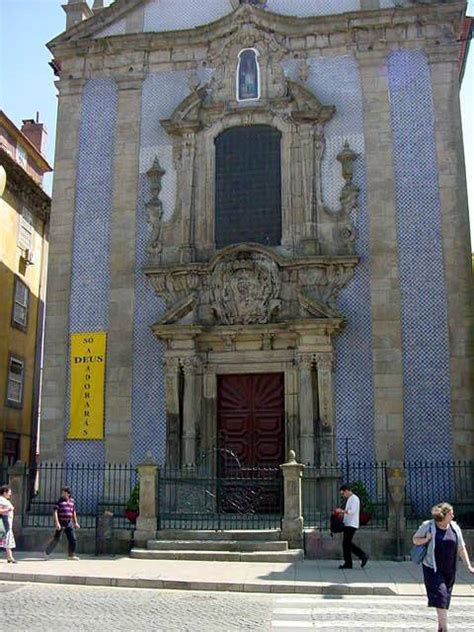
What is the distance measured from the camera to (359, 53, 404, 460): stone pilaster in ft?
58.1

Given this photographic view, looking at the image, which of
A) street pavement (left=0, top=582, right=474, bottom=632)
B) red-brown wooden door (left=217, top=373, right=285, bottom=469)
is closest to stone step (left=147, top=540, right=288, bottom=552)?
street pavement (left=0, top=582, right=474, bottom=632)

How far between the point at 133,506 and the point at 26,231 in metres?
14.2

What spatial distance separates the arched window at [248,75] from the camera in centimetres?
2045

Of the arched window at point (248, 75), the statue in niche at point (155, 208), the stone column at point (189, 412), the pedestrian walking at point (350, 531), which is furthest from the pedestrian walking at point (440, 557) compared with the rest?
the arched window at point (248, 75)

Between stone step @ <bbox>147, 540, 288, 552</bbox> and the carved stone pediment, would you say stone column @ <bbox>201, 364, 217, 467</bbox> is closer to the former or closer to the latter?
the carved stone pediment

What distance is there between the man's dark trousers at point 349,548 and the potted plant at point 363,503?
5.91 ft

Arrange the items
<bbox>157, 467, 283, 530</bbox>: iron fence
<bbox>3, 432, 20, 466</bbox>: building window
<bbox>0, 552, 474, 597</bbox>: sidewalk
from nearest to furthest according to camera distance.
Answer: <bbox>0, 552, 474, 597</bbox>: sidewalk → <bbox>157, 467, 283, 530</bbox>: iron fence → <bbox>3, 432, 20, 466</bbox>: building window

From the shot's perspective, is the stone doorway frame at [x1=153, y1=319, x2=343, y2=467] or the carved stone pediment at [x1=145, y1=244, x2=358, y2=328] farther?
the carved stone pediment at [x1=145, y1=244, x2=358, y2=328]

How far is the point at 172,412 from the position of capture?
18.6 m

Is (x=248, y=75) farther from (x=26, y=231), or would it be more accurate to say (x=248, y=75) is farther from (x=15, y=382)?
(x=15, y=382)

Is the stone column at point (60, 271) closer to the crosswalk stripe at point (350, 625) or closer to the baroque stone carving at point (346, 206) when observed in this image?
the baroque stone carving at point (346, 206)

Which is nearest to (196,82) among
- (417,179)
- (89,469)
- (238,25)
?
(238,25)

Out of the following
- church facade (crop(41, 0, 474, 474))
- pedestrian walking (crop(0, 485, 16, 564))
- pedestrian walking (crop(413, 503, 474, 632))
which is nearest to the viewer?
pedestrian walking (crop(413, 503, 474, 632))

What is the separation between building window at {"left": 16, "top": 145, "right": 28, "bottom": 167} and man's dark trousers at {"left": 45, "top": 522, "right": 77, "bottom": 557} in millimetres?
17113
